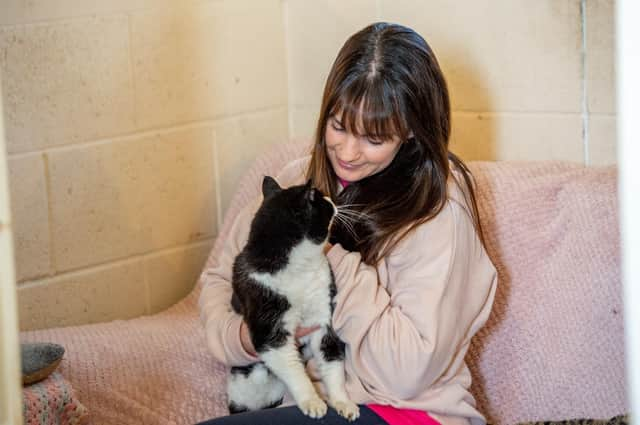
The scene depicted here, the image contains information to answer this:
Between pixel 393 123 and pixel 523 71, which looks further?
pixel 523 71

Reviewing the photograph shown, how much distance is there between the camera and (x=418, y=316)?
Answer: 1.76 m

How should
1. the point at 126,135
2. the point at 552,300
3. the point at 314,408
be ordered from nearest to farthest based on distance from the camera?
the point at 314,408, the point at 552,300, the point at 126,135

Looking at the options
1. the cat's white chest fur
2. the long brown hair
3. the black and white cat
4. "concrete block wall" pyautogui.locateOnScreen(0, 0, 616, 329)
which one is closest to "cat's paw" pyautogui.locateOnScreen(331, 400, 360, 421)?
the black and white cat

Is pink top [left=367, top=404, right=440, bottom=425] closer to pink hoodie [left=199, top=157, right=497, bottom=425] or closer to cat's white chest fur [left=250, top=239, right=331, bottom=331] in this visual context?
pink hoodie [left=199, top=157, right=497, bottom=425]

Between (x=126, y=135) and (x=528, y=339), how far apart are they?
1.35 meters

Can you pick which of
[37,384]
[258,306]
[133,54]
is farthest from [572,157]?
[37,384]

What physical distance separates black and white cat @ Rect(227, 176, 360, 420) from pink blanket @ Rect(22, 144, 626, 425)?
0.45 meters

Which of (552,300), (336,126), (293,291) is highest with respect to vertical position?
(336,126)

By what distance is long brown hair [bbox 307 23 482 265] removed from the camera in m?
1.78

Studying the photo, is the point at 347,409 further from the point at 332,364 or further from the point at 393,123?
the point at 393,123

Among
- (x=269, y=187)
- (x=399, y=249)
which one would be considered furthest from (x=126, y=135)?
(x=399, y=249)

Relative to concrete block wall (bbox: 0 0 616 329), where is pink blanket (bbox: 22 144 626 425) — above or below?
below

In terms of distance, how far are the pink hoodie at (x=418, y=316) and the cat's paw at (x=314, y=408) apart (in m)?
0.08

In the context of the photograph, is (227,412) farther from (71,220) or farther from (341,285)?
(71,220)
